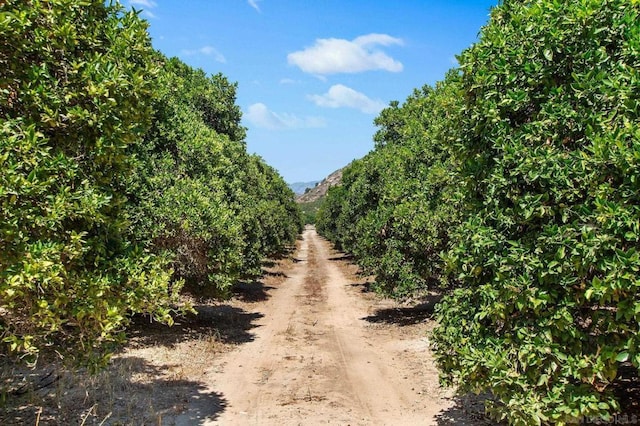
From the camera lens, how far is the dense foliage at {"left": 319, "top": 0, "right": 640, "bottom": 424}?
477 cm

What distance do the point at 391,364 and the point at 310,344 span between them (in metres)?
3.25

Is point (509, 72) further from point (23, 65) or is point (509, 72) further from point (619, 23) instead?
point (23, 65)

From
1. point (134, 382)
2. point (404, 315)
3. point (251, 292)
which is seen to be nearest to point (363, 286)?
point (251, 292)

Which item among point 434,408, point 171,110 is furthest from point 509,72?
point 171,110

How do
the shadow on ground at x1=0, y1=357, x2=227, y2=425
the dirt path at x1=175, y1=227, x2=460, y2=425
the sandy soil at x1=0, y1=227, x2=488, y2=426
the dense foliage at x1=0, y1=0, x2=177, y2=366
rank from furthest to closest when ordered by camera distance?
the dirt path at x1=175, y1=227, x2=460, y2=425 < the sandy soil at x1=0, y1=227, x2=488, y2=426 < the shadow on ground at x1=0, y1=357, x2=227, y2=425 < the dense foliage at x1=0, y1=0, x2=177, y2=366

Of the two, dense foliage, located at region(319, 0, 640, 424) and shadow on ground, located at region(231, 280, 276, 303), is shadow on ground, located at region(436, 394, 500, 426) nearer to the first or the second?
dense foliage, located at region(319, 0, 640, 424)

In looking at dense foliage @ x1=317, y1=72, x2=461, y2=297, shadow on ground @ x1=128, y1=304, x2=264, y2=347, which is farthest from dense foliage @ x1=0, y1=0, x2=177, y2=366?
dense foliage @ x1=317, y1=72, x2=461, y2=297

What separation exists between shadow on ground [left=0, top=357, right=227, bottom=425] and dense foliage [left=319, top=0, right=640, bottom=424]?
18.2ft

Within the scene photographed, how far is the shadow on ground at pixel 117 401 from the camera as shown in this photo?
27.5 feet

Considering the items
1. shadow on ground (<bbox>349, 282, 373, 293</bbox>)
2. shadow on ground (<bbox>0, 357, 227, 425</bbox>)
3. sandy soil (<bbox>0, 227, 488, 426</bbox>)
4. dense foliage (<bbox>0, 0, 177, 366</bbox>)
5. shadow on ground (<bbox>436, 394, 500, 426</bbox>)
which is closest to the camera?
dense foliage (<bbox>0, 0, 177, 366</bbox>)

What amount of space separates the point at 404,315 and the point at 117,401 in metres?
13.1

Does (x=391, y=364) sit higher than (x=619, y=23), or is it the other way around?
(x=619, y=23)

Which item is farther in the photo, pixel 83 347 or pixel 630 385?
pixel 630 385

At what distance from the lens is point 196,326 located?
17.3 metres
